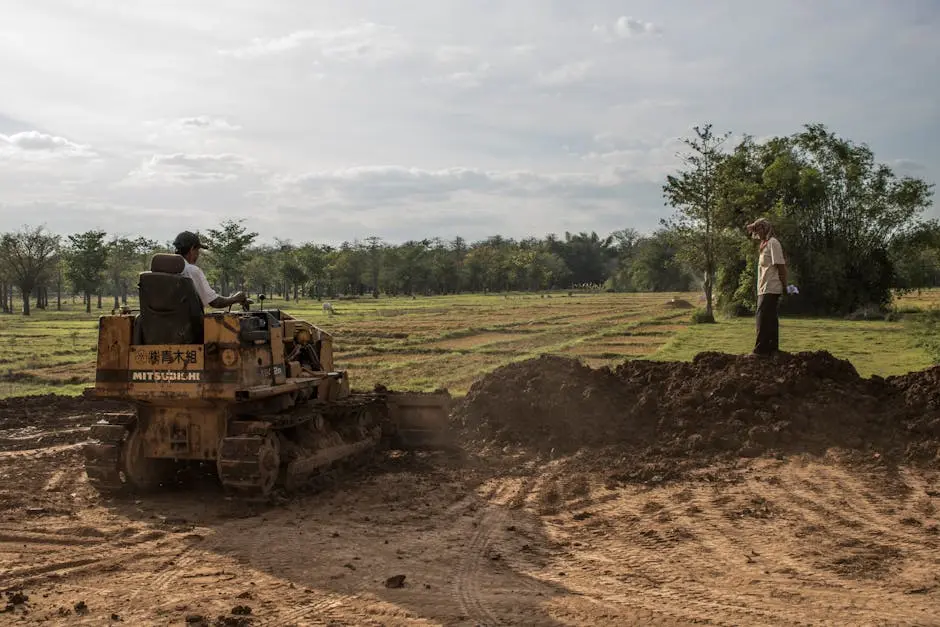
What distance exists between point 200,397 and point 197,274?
1275mm

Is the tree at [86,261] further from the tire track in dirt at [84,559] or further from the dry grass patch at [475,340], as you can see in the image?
the tire track in dirt at [84,559]

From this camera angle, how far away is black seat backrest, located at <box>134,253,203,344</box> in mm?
8328

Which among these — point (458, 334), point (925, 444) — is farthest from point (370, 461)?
point (458, 334)

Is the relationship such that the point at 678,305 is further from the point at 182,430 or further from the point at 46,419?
the point at 182,430

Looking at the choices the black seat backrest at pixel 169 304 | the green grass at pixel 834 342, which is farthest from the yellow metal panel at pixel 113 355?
the green grass at pixel 834 342

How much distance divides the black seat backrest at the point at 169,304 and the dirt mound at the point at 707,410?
14.9 ft

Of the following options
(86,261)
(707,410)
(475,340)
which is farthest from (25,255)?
(707,410)

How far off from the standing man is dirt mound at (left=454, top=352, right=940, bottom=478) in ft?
1.87

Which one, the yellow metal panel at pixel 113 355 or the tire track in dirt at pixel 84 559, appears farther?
the yellow metal panel at pixel 113 355

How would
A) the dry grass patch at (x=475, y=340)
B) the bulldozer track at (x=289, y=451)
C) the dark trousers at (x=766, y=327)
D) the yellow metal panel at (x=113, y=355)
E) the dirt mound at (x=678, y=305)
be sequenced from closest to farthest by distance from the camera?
the bulldozer track at (x=289, y=451) < the yellow metal panel at (x=113, y=355) < the dark trousers at (x=766, y=327) < the dry grass patch at (x=475, y=340) < the dirt mound at (x=678, y=305)

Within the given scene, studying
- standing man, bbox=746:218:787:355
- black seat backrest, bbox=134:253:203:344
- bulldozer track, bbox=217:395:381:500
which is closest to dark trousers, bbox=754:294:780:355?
standing man, bbox=746:218:787:355

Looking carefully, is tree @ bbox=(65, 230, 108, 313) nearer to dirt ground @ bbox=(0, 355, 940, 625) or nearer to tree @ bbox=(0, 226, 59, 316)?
tree @ bbox=(0, 226, 59, 316)

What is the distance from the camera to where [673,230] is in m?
38.5

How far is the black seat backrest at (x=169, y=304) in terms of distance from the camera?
833 cm
